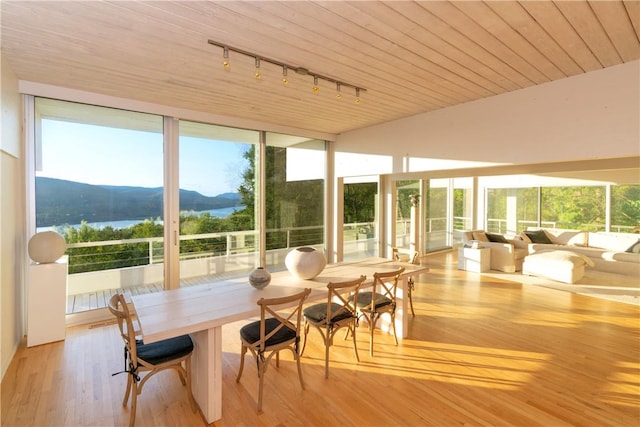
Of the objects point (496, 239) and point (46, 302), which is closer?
point (46, 302)

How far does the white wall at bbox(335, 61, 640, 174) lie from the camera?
116 inches

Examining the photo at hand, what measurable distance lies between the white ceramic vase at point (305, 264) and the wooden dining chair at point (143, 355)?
1098 millimetres

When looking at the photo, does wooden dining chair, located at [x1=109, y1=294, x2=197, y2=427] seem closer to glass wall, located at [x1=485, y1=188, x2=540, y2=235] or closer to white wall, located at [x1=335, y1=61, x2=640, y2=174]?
white wall, located at [x1=335, y1=61, x2=640, y2=174]

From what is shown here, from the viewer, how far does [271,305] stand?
7.09 feet

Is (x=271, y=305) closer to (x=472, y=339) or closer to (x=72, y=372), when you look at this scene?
(x=72, y=372)

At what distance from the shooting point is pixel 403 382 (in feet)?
8.36

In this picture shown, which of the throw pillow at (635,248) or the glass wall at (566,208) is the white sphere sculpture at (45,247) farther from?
the glass wall at (566,208)

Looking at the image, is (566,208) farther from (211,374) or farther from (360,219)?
(211,374)

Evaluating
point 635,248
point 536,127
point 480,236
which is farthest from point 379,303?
point 635,248

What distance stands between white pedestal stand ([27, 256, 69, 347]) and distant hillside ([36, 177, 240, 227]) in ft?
2.22

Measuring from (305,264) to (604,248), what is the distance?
7805mm

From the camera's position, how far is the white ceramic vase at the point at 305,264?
9.67 feet

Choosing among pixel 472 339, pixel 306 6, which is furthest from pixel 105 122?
pixel 472 339

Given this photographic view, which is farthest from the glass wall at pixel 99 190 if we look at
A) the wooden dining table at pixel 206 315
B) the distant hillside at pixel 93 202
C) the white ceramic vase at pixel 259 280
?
the white ceramic vase at pixel 259 280
